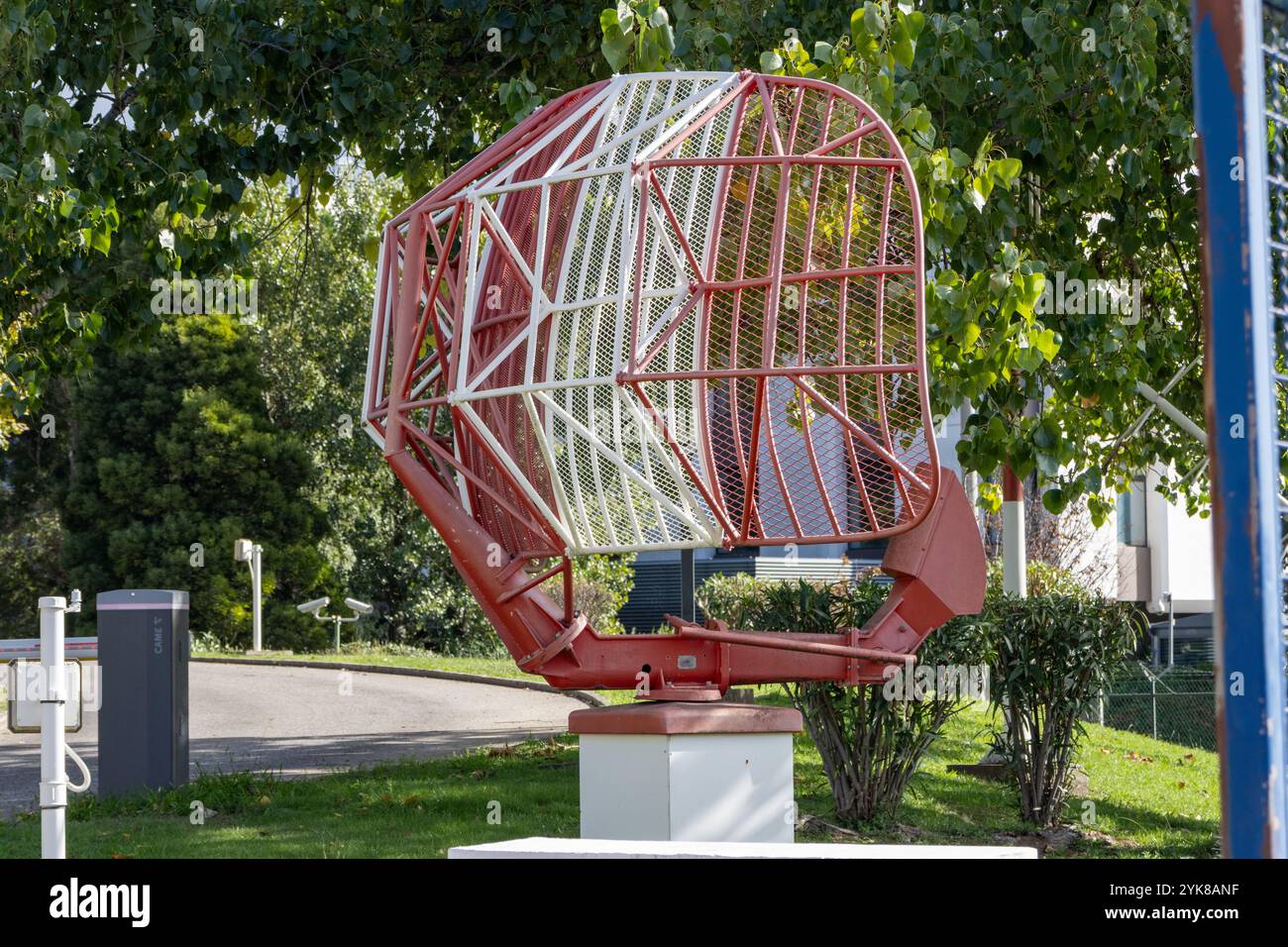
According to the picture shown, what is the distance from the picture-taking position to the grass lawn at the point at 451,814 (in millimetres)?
8352

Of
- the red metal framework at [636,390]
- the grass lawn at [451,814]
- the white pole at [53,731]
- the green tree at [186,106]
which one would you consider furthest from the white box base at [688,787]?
the green tree at [186,106]

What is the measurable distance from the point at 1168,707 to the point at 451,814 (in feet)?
37.4

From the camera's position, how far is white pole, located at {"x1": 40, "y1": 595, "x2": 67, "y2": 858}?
542 centimetres

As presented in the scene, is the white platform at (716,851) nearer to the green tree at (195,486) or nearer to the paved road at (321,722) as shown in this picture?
the paved road at (321,722)

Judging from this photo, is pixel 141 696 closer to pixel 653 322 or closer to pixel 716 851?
pixel 653 322

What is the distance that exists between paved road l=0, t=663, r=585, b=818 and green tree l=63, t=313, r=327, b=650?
533cm

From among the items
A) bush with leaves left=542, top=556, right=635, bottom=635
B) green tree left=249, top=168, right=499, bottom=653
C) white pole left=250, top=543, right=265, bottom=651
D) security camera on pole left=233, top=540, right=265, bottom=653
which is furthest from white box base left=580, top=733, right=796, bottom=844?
green tree left=249, top=168, right=499, bottom=653

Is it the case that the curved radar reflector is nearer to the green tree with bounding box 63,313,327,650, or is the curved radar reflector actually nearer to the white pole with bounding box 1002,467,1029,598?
the white pole with bounding box 1002,467,1029,598

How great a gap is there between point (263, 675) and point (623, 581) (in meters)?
6.11

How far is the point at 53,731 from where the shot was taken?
18.2 feet

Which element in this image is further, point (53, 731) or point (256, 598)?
point (256, 598)

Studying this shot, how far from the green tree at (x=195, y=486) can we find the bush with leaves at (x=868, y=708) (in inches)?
709

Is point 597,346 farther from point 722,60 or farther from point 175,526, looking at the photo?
point 175,526

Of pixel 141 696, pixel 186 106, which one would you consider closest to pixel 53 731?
pixel 141 696
